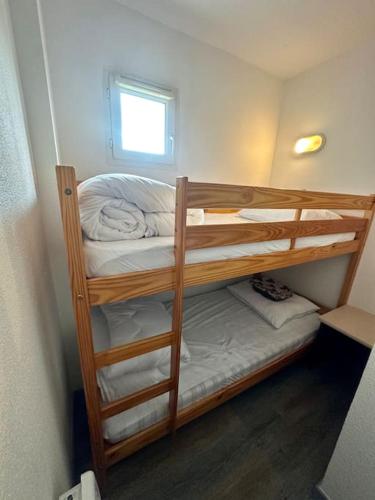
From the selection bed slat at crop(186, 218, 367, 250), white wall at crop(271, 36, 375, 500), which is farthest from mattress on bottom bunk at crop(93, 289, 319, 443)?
bed slat at crop(186, 218, 367, 250)

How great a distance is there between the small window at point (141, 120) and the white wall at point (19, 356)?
0.75 metres

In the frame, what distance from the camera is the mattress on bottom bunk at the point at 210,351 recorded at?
41.8 inches

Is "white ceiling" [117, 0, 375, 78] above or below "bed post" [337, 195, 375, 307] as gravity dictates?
above

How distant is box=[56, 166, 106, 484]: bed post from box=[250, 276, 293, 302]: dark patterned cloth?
1673 millimetres

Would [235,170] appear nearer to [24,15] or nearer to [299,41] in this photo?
[299,41]

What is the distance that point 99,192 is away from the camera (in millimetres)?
907

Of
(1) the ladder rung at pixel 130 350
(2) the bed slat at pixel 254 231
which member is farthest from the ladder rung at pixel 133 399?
(2) the bed slat at pixel 254 231

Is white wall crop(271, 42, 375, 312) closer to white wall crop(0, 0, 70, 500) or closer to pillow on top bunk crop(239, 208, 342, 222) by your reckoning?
pillow on top bunk crop(239, 208, 342, 222)

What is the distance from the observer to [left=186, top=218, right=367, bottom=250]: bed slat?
0.89 metres

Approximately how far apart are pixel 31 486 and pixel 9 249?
1.84 ft

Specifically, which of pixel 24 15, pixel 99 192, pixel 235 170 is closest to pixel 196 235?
pixel 99 192

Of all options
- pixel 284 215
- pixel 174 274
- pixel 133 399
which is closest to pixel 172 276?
pixel 174 274

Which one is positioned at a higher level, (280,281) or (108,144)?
(108,144)

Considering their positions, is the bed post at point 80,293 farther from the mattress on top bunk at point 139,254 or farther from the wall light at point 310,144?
the wall light at point 310,144
